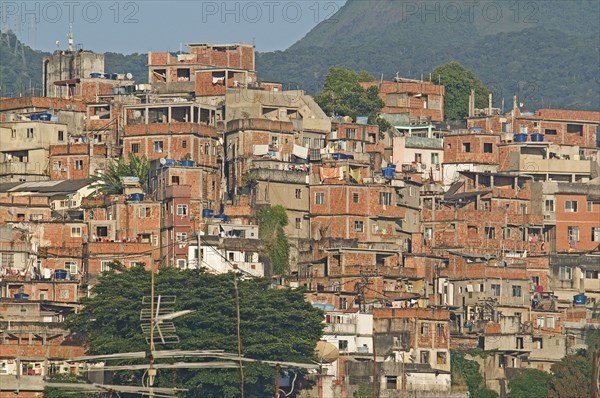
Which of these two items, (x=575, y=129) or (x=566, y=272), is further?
(x=575, y=129)

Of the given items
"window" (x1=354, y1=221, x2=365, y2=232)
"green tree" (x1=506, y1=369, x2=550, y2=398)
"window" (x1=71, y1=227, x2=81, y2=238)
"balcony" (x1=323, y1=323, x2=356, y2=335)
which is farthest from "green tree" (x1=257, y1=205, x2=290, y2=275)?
"green tree" (x1=506, y1=369, x2=550, y2=398)

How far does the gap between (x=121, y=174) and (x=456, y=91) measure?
1481 inches

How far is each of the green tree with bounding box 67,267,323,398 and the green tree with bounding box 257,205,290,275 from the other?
8.40 metres

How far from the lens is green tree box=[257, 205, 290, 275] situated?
97.5 m

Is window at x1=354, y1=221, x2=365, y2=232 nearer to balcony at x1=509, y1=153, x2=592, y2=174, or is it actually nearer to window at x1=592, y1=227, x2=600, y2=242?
balcony at x1=509, y1=153, x2=592, y2=174

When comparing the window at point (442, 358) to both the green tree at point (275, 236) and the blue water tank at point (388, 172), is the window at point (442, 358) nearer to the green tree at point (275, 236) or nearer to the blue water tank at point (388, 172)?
the green tree at point (275, 236)

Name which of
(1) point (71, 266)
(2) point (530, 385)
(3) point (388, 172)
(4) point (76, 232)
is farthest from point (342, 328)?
(3) point (388, 172)

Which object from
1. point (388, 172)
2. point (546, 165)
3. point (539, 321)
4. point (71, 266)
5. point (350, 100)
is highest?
point (350, 100)

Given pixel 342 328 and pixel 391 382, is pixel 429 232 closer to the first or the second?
pixel 342 328

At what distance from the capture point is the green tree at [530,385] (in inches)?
3583

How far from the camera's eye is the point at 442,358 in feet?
304

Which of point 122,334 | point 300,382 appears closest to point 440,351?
point 300,382

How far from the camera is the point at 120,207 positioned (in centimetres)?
9681

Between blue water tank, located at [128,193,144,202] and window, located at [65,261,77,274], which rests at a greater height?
blue water tank, located at [128,193,144,202]
